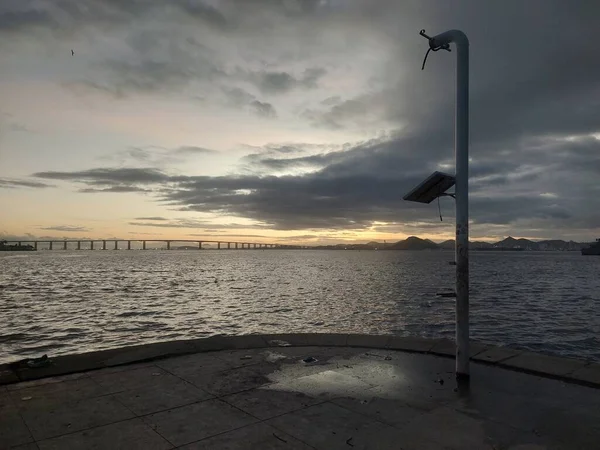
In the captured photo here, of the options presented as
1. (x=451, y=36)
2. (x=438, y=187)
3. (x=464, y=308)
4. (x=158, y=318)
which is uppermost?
(x=451, y=36)

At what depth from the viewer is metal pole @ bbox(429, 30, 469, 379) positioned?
6.76 metres

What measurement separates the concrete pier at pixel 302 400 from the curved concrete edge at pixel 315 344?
3cm

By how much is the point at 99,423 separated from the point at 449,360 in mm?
5929

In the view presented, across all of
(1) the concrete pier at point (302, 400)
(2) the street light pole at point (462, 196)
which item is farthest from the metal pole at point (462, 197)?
(1) the concrete pier at point (302, 400)

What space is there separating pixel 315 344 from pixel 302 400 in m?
3.50

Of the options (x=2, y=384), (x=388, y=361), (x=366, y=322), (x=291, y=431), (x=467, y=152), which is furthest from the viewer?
(x=366, y=322)

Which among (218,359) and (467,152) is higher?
(467,152)

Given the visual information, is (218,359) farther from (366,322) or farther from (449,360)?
(366,322)

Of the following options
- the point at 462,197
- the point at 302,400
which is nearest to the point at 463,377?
the point at 302,400

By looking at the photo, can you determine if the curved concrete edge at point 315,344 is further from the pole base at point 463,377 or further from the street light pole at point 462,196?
the street light pole at point 462,196

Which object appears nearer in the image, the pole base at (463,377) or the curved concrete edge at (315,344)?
the pole base at (463,377)

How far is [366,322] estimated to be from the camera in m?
25.4

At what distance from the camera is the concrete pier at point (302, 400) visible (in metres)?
4.66

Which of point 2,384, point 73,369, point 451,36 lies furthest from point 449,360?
point 2,384
